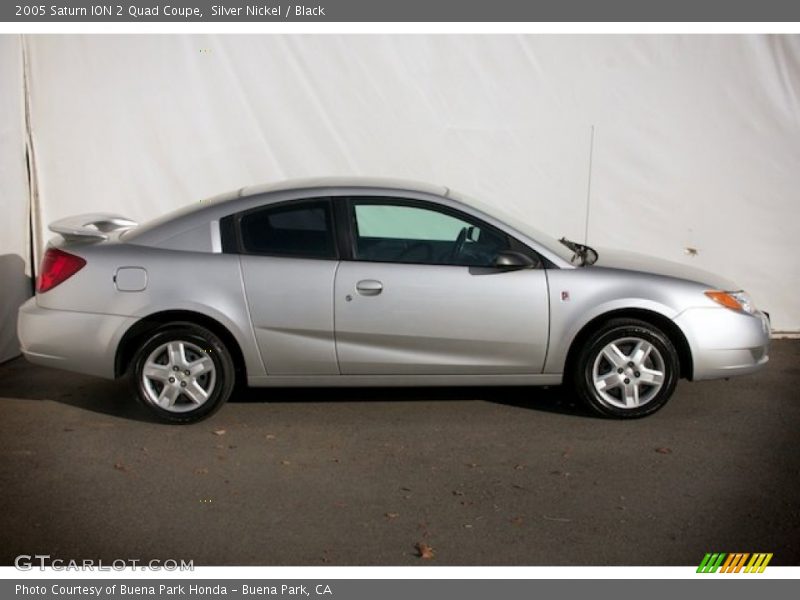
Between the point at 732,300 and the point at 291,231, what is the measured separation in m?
2.87

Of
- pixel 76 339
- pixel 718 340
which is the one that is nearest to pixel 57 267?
pixel 76 339

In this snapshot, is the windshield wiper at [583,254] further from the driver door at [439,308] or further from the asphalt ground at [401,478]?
the asphalt ground at [401,478]

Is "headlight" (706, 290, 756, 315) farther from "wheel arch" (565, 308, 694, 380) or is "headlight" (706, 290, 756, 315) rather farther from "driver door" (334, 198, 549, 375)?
"driver door" (334, 198, 549, 375)

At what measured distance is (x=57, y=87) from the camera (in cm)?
824

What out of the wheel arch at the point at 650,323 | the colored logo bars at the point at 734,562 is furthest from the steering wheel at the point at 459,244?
the colored logo bars at the point at 734,562

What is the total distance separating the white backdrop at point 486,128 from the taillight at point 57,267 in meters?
2.14

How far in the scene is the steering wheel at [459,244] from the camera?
20.5ft

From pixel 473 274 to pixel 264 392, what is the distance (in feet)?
5.98

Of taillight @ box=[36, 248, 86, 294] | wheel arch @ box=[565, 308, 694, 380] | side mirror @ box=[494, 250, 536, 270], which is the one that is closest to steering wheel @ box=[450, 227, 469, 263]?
side mirror @ box=[494, 250, 536, 270]

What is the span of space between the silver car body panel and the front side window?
65 millimetres

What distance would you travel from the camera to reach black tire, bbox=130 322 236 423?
20.1 ft

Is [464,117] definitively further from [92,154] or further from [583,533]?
[583,533]

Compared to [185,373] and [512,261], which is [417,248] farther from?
[185,373]

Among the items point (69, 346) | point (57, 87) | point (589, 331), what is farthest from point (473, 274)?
point (57, 87)
